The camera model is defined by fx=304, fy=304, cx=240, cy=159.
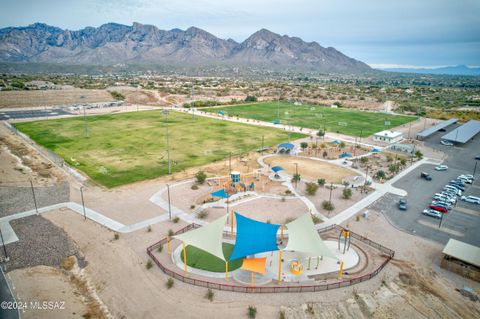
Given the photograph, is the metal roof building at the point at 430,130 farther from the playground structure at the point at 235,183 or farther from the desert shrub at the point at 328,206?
the desert shrub at the point at 328,206

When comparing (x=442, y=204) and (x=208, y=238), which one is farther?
(x=442, y=204)

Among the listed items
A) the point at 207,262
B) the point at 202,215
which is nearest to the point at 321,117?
the point at 202,215

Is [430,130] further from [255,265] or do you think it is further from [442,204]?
[255,265]

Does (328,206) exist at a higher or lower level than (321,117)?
lower

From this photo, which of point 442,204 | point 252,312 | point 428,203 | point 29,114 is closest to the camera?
point 252,312

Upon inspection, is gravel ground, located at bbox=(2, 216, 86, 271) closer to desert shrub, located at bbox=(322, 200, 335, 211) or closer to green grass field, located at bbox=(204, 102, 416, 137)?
desert shrub, located at bbox=(322, 200, 335, 211)

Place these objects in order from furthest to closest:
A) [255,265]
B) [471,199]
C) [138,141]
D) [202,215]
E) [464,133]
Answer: [464,133] < [138,141] < [471,199] < [202,215] < [255,265]

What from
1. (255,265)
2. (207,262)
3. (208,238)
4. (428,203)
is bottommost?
(207,262)
